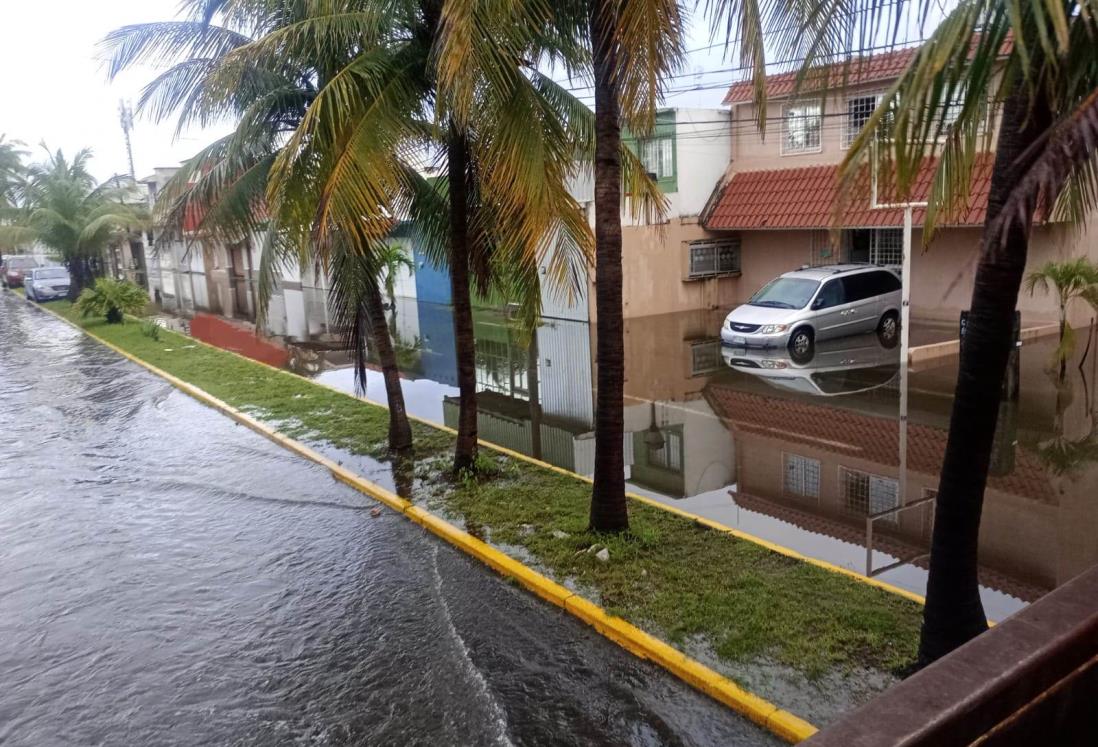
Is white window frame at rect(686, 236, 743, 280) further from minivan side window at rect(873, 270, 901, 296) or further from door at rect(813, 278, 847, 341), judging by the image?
door at rect(813, 278, 847, 341)

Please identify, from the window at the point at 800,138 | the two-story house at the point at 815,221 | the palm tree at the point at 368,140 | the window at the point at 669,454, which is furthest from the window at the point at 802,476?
the window at the point at 800,138

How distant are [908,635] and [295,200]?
654 cm

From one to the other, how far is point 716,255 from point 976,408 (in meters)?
20.3

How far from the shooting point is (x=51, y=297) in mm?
37531

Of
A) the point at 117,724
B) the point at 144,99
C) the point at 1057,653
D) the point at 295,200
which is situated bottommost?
the point at 117,724

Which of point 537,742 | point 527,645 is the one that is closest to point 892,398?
point 527,645

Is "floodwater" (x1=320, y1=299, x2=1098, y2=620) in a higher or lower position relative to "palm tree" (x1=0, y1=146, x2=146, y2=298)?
lower

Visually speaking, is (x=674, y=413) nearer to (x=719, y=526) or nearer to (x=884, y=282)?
(x=719, y=526)

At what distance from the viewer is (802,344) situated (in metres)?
17.6

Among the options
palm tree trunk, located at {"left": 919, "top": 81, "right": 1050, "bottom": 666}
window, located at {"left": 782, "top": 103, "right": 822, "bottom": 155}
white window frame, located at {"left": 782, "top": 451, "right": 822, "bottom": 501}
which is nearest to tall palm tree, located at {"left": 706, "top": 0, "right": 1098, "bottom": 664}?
palm tree trunk, located at {"left": 919, "top": 81, "right": 1050, "bottom": 666}

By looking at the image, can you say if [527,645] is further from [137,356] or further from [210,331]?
[210,331]

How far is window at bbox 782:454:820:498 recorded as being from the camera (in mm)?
9383

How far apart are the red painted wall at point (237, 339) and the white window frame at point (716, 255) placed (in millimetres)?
11244

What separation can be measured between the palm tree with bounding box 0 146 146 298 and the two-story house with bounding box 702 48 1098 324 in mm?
19616
